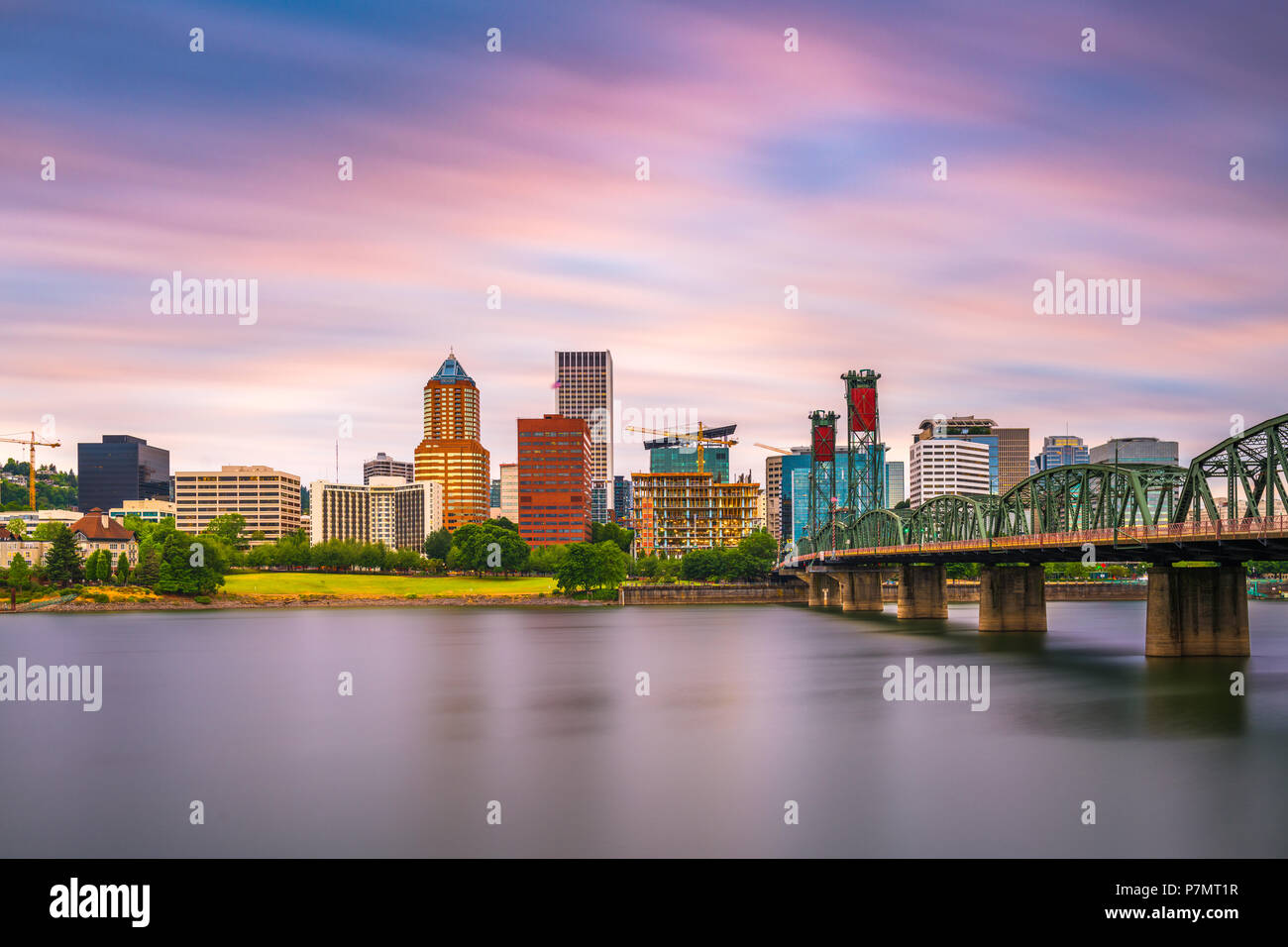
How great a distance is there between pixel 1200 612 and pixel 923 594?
230 ft

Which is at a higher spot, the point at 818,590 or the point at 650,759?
the point at 650,759

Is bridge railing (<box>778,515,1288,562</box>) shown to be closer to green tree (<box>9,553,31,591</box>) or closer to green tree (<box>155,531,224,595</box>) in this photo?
green tree (<box>155,531,224,595</box>)

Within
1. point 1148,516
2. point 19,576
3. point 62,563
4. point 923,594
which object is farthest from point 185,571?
point 1148,516

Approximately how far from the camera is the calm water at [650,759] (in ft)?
114

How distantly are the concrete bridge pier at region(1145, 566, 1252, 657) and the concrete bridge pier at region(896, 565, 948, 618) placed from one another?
221 feet

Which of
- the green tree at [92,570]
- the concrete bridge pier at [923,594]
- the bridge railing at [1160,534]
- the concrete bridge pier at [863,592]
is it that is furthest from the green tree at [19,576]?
the bridge railing at [1160,534]

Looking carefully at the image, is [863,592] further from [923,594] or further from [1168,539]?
[1168,539]

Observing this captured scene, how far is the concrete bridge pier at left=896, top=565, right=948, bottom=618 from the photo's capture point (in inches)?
5581

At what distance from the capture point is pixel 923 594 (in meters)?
142

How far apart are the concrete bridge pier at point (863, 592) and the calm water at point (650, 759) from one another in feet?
275

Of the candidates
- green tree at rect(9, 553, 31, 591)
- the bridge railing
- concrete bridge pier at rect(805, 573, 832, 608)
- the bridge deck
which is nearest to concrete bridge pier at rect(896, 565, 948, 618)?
the bridge railing
